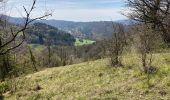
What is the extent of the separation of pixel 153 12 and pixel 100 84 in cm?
1640

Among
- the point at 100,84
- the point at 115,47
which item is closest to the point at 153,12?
the point at 115,47

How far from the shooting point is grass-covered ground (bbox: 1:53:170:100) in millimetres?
13336

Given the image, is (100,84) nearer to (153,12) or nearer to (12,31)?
(12,31)

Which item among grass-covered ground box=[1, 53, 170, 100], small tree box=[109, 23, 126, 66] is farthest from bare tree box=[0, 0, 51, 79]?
small tree box=[109, 23, 126, 66]

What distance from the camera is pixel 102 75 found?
1817 centimetres

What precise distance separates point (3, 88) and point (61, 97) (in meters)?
7.26

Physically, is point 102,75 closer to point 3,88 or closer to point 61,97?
point 61,97

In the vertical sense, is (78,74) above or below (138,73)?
below

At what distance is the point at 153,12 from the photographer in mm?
30844

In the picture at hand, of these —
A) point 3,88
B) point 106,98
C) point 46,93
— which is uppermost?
point 106,98

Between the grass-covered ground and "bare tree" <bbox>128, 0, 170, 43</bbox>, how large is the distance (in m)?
8.32

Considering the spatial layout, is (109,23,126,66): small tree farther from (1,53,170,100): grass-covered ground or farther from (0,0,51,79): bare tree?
(0,0,51,79): bare tree

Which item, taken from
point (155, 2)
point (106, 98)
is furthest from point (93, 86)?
point (155, 2)

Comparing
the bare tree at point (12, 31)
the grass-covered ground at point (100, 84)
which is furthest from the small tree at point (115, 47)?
the bare tree at point (12, 31)
